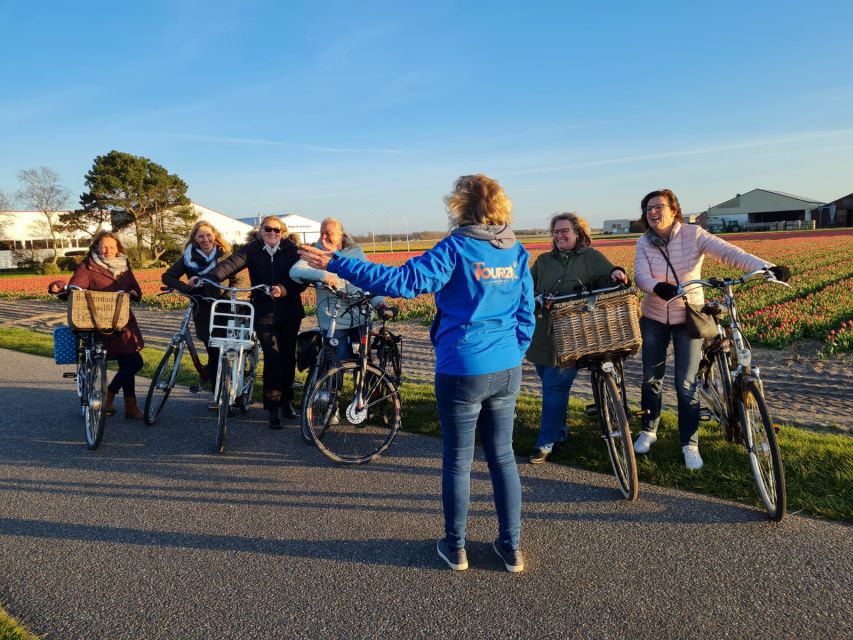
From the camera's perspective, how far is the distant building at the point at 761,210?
90125mm

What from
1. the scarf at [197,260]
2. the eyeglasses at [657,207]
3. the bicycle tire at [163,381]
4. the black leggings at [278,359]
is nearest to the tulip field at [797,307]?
the eyeglasses at [657,207]

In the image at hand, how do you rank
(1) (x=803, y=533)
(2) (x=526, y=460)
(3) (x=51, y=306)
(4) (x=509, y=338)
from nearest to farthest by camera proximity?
(4) (x=509, y=338), (1) (x=803, y=533), (2) (x=526, y=460), (3) (x=51, y=306)

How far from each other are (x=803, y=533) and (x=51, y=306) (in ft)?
81.9

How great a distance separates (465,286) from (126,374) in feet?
15.5

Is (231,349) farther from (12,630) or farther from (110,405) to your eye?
(12,630)

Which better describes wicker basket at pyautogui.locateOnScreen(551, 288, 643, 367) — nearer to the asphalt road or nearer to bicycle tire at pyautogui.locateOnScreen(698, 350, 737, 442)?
bicycle tire at pyautogui.locateOnScreen(698, 350, 737, 442)

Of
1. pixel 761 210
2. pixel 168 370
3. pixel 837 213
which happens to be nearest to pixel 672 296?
pixel 168 370

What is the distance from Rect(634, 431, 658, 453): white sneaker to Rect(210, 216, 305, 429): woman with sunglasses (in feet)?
10.9

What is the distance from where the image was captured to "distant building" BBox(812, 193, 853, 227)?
8000cm

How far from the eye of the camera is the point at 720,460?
4410mm

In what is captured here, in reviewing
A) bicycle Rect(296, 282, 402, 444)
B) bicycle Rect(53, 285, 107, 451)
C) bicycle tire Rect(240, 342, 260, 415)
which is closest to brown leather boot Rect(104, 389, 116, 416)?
bicycle Rect(53, 285, 107, 451)

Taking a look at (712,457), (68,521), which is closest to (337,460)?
(68,521)

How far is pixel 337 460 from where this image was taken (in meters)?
4.80

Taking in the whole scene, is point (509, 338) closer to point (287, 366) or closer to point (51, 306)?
point (287, 366)
